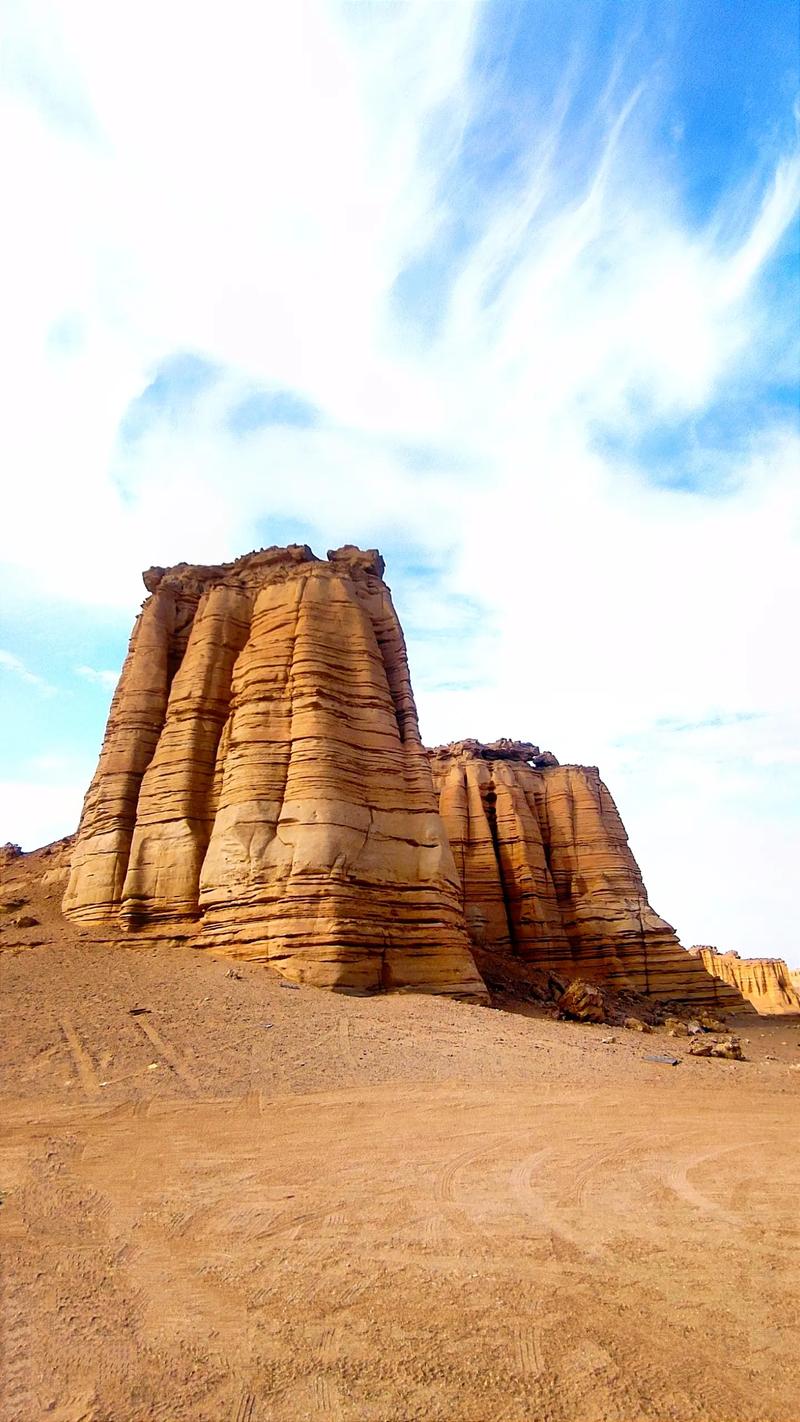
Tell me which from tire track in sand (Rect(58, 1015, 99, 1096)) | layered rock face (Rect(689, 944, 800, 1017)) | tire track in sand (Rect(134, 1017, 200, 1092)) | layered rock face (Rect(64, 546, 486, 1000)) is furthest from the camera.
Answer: layered rock face (Rect(689, 944, 800, 1017))

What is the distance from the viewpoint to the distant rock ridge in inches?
654

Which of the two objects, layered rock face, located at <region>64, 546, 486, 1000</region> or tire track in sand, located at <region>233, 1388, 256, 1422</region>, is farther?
layered rock face, located at <region>64, 546, 486, 1000</region>

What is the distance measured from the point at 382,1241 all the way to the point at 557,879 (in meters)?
37.2

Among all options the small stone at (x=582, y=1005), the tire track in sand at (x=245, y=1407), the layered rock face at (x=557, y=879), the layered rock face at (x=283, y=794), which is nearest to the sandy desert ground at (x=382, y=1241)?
the tire track in sand at (x=245, y=1407)

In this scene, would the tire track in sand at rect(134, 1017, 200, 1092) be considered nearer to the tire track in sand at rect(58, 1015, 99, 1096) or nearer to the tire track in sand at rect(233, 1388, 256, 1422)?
the tire track in sand at rect(58, 1015, 99, 1096)

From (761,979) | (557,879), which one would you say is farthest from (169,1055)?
(761,979)

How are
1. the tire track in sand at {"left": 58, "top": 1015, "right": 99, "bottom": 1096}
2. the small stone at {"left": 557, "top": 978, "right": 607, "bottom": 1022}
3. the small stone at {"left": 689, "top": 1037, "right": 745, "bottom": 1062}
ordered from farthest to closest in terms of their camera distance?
1. the small stone at {"left": 557, "top": 978, "right": 607, "bottom": 1022}
2. the small stone at {"left": 689, "top": 1037, "right": 745, "bottom": 1062}
3. the tire track in sand at {"left": 58, "top": 1015, "right": 99, "bottom": 1096}

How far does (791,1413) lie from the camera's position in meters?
2.75

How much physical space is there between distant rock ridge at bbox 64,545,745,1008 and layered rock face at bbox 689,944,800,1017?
52164 mm

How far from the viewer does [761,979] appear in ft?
205

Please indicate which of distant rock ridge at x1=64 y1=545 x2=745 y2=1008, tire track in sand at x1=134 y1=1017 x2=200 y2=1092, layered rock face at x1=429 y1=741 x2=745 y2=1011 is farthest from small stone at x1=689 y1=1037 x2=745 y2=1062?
layered rock face at x1=429 y1=741 x2=745 y2=1011

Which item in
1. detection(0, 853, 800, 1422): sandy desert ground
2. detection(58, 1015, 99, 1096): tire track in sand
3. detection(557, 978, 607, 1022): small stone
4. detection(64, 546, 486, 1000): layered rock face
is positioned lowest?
detection(0, 853, 800, 1422): sandy desert ground

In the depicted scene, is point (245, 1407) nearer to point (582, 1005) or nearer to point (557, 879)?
point (582, 1005)

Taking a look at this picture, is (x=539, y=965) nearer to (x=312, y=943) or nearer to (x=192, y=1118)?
(x=312, y=943)
